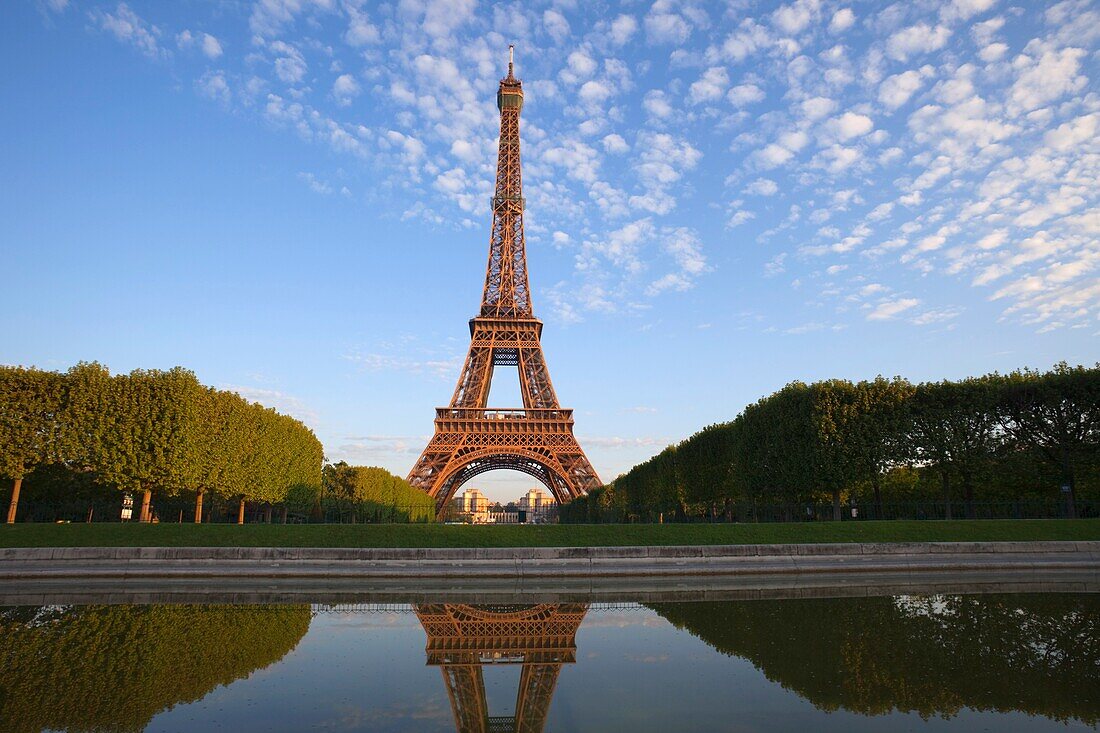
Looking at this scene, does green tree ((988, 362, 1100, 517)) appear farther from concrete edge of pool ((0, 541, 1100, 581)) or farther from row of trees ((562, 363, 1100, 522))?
concrete edge of pool ((0, 541, 1100, 581))

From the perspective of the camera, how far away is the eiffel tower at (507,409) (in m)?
64.2

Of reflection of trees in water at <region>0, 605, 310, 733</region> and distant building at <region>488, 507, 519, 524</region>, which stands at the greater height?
distant building at <region>488, 507, 519, 524</region>

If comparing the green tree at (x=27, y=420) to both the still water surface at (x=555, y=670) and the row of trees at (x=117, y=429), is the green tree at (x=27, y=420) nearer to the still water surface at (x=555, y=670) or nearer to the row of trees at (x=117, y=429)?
the row of trees at (x=117, y=429)

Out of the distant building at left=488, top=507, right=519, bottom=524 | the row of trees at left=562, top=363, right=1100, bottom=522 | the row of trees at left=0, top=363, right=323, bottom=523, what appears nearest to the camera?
the row of trees at left=0, top=363, right=323, bottom=523

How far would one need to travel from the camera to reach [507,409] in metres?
67.1

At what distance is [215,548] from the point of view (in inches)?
928

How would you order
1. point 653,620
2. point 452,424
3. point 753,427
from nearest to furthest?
point 653,620
point 753,427
point 452,424

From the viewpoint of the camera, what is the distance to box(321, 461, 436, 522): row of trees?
213ft

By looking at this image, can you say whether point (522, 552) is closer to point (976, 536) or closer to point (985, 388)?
point (976, 536)

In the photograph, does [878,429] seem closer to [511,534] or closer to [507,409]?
[511,534]

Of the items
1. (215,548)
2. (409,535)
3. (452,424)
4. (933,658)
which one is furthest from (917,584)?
(452,424)

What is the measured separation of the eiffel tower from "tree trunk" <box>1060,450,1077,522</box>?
3514 cm

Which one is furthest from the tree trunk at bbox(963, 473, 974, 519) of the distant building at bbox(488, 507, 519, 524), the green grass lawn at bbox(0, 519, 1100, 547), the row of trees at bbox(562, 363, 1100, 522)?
the distant building at bbox(488, 507, 519, 524)

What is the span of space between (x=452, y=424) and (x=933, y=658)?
57178mm
